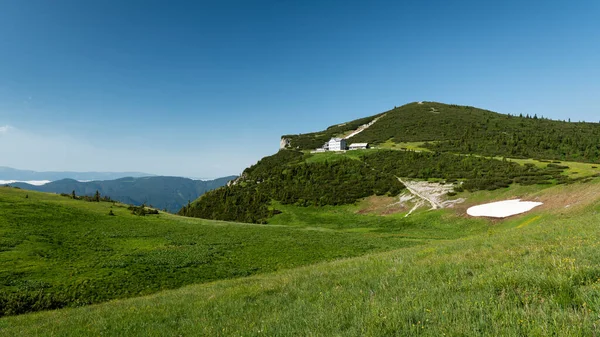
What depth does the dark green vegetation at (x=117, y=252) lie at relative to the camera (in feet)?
65.3

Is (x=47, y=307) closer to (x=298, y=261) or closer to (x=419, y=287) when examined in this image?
(x=298, y=261)

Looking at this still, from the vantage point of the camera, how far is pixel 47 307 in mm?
17922

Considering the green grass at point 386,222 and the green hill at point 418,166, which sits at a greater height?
the green hill at point 418,166

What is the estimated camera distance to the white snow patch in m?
43.8

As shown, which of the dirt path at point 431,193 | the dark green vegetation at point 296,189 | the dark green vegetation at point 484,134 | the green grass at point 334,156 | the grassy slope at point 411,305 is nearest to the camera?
the grassy slope at point 411,305

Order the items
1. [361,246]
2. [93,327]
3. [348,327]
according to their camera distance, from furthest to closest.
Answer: [361,246] → [93,327] → [348,327]

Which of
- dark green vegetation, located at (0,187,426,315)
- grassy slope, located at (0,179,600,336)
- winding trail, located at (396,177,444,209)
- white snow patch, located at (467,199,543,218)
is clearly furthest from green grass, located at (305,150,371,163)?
grassy slope, located at (0,179,600,336)

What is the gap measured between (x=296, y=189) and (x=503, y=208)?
189 feet

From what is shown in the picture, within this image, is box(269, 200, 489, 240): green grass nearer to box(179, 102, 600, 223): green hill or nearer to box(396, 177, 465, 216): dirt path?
box(179, 102, 600, 223): green hill

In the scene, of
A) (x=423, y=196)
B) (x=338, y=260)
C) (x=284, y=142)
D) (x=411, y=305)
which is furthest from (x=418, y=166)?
(x=284, y=142)

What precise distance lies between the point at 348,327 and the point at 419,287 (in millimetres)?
3141

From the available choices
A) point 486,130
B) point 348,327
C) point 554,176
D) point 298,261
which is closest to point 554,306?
point 348,327

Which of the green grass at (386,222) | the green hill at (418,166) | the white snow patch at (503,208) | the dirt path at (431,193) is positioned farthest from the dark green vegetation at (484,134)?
the green grass at (386,222)

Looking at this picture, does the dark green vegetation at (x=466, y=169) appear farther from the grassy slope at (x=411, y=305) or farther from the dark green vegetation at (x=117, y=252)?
the grassy slope at (x=411, y=305)
